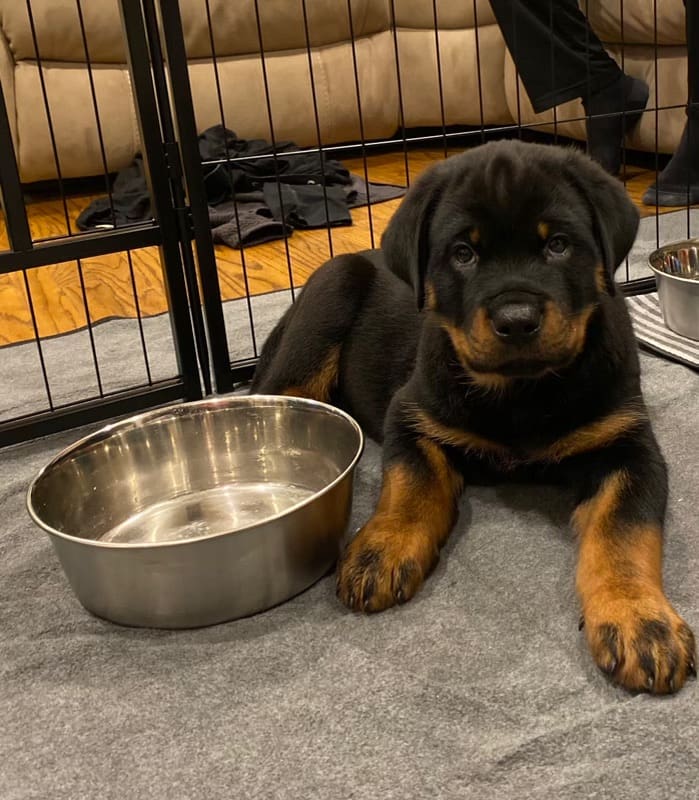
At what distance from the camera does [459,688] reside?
129 centimetres

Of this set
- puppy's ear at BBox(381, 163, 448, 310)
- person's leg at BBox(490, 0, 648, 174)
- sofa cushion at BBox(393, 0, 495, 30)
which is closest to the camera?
puppy's ear at BBox(381, 163, 448, 310)

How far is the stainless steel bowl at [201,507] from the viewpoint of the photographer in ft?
4.61

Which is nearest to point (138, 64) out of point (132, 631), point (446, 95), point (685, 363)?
point (132, 631)

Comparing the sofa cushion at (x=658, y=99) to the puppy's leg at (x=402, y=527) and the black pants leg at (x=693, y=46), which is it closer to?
the black pants leg at (x=693, y=46)

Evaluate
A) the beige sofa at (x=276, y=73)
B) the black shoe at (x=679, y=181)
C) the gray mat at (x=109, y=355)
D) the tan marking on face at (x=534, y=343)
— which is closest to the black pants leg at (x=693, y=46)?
the gray mat at (x=109, y=355)

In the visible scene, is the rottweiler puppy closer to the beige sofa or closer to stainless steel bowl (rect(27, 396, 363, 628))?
stainless steel bowl (rect(27, 396, 363, 628))

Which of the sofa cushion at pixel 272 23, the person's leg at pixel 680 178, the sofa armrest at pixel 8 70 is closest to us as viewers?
the person's leg at pixel 680 178

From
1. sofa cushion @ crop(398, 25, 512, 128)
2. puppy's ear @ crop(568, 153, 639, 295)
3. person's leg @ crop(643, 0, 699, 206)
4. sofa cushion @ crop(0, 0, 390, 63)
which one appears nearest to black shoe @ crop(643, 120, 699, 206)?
person's leg @ crop(643, 0, 699, 206)

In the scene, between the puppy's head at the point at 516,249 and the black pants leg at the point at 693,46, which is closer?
the puppy's head at the point at 516,249

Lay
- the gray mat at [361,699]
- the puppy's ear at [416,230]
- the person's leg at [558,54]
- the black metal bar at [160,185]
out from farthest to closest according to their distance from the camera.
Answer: the person's leg at [558,54] → the black metal bar at [160,185] → the puppy's ear at [416,230] → the gray mat at [361,699]

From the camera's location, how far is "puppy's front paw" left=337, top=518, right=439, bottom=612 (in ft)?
4.84

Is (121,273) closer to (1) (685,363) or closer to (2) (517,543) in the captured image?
(1) (685,363)

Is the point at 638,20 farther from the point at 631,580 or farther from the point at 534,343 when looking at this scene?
the point at 631,580

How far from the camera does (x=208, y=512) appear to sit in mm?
1842
